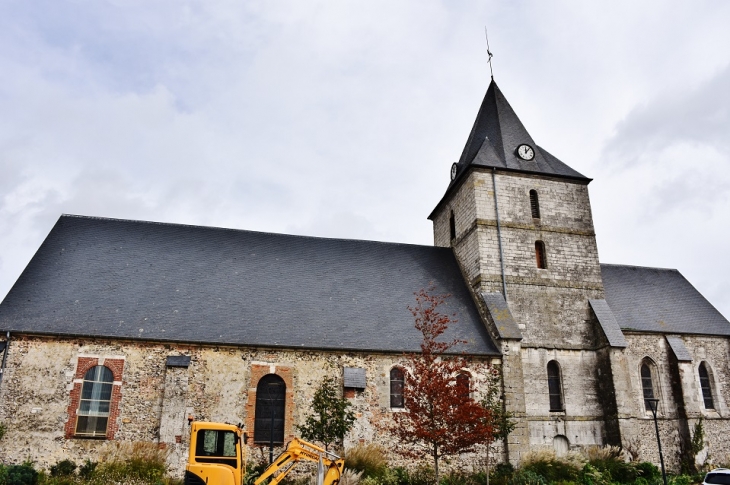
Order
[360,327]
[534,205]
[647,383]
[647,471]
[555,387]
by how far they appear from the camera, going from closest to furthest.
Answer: [647,471] < [360,327] < [555,387] < [647,383] < [534,205]

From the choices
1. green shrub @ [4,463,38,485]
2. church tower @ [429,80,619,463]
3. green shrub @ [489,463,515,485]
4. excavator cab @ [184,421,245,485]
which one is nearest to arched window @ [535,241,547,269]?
church tower @ [429,80,619,463]

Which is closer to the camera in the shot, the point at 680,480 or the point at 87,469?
the point at 87,469

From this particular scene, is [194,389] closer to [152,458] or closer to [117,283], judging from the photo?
[152,458]

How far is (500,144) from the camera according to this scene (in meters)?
24.4

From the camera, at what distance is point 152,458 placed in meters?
16.3

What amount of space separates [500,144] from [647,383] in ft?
36.9

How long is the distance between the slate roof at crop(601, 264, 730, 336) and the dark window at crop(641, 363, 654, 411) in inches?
60.3

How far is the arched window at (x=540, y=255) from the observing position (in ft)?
73.7

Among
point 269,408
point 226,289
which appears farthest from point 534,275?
point 226,289

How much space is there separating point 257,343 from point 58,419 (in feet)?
19.6

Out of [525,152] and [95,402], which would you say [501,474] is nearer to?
[95,402]

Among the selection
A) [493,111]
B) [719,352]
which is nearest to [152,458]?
[493,111]

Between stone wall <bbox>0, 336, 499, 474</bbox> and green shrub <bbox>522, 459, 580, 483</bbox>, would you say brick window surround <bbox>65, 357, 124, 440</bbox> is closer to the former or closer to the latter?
stone wall <bbox>0, 336, 499, 474</bbox>

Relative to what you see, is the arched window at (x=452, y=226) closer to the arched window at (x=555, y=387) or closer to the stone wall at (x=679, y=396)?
the arched window at (x=555, y=387)
